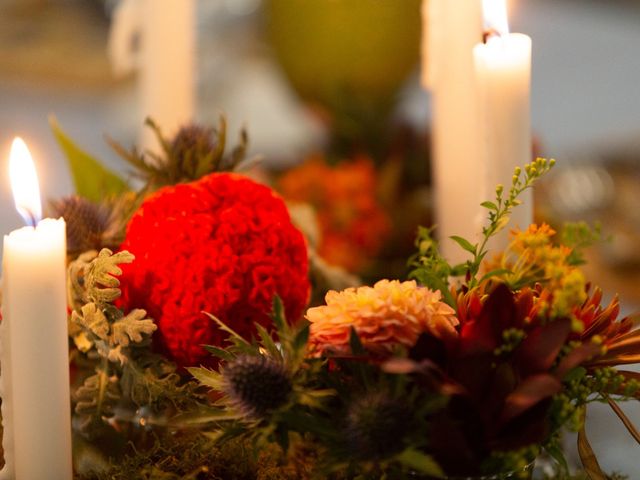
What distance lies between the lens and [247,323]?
458mm

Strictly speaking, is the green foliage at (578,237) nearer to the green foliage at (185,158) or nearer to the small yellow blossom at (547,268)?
the small yellow blossom at (547,268)

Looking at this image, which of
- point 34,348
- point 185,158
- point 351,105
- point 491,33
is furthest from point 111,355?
point 351,105

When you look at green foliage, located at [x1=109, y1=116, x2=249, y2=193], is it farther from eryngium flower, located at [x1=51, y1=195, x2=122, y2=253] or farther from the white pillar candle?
the white pillar candle

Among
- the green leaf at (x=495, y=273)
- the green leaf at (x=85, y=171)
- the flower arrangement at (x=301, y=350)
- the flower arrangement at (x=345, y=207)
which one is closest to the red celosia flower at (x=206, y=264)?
the flower arrangement at (x=301, y=350)

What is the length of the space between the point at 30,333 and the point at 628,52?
1.60 metres

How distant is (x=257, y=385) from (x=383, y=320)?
59 millimetres

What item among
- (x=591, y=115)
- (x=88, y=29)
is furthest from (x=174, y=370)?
(x=88, y=29)

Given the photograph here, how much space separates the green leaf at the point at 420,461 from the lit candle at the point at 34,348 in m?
0.18

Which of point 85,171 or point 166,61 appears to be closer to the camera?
point 85,171

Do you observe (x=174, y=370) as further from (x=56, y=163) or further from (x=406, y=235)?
(x=56, y=163)

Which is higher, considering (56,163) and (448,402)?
(448,402)

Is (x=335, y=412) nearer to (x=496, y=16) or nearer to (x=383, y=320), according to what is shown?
(x=383, y=320)

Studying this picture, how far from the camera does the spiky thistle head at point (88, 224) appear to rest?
505 mm

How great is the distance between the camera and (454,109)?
2.20 feet
